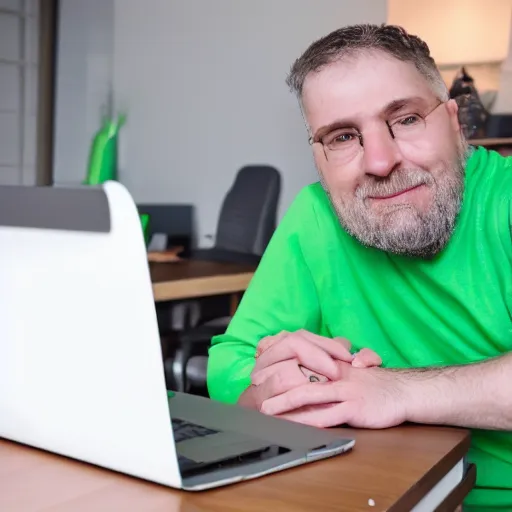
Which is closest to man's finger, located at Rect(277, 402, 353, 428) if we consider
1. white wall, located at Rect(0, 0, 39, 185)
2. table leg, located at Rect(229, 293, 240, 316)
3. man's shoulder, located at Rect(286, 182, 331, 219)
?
man's shoulder, located at Rect(286, 182, 331, 219)

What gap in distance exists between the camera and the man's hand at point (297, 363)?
1027 millimetres

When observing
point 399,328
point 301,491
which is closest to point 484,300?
point 399,328

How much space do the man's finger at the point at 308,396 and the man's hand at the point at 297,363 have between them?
42mm

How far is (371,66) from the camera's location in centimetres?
133

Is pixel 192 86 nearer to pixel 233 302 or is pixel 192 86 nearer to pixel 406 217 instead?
pixel 233 302

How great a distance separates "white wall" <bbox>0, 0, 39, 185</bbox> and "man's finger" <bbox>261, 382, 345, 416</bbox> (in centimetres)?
511

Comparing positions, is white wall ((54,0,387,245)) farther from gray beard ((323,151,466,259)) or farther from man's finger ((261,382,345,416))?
man's finger ((261,382,345,416))

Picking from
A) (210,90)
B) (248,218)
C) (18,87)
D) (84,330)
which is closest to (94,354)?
(84,330)

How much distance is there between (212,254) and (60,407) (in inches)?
117

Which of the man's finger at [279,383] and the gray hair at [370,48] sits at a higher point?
the gray hair at [370,48]

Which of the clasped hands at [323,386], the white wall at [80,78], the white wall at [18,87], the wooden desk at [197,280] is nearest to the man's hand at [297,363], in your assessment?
the clasped hands at [323,386]

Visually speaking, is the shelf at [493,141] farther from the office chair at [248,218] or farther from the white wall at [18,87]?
the white wall at [18,87]

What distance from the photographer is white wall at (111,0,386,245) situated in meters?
4.39

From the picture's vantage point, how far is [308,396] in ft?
3.15
